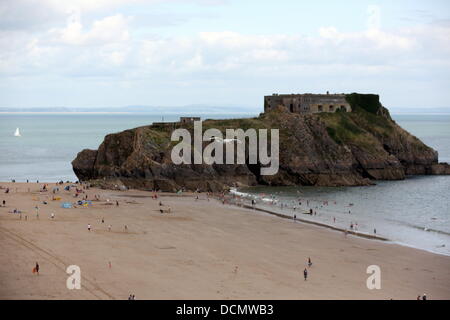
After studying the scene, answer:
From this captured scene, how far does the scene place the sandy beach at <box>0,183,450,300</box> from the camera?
42438 mm

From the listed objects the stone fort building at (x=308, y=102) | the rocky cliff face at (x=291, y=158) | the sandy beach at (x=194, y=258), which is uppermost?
the stone fort building at (x=308, y=102)

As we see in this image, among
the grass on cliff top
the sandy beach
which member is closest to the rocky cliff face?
the grass on cliff top

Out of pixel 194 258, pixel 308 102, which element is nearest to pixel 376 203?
pixel 194 258

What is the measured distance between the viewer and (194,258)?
51531mm

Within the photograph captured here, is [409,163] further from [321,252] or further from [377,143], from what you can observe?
[321,252]

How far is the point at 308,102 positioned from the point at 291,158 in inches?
1233

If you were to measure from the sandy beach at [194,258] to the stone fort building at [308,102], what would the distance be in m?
63.8

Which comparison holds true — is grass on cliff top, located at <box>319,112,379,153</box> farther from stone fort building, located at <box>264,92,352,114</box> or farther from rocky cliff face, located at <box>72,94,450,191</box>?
stone fort building, located at <box>264,92,352,114</box>

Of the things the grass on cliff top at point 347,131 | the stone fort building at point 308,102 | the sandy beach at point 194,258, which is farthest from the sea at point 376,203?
the stone fort building at point 308,102

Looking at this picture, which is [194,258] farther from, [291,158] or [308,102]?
[308,102]

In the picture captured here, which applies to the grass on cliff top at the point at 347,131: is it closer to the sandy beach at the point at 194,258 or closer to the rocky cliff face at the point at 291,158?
the rocky cliff face at the point at 291,158

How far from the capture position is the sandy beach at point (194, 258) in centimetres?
4244

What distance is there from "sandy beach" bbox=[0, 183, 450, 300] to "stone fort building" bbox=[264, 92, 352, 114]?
63.8 m

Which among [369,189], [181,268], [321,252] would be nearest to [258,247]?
[321,252]
